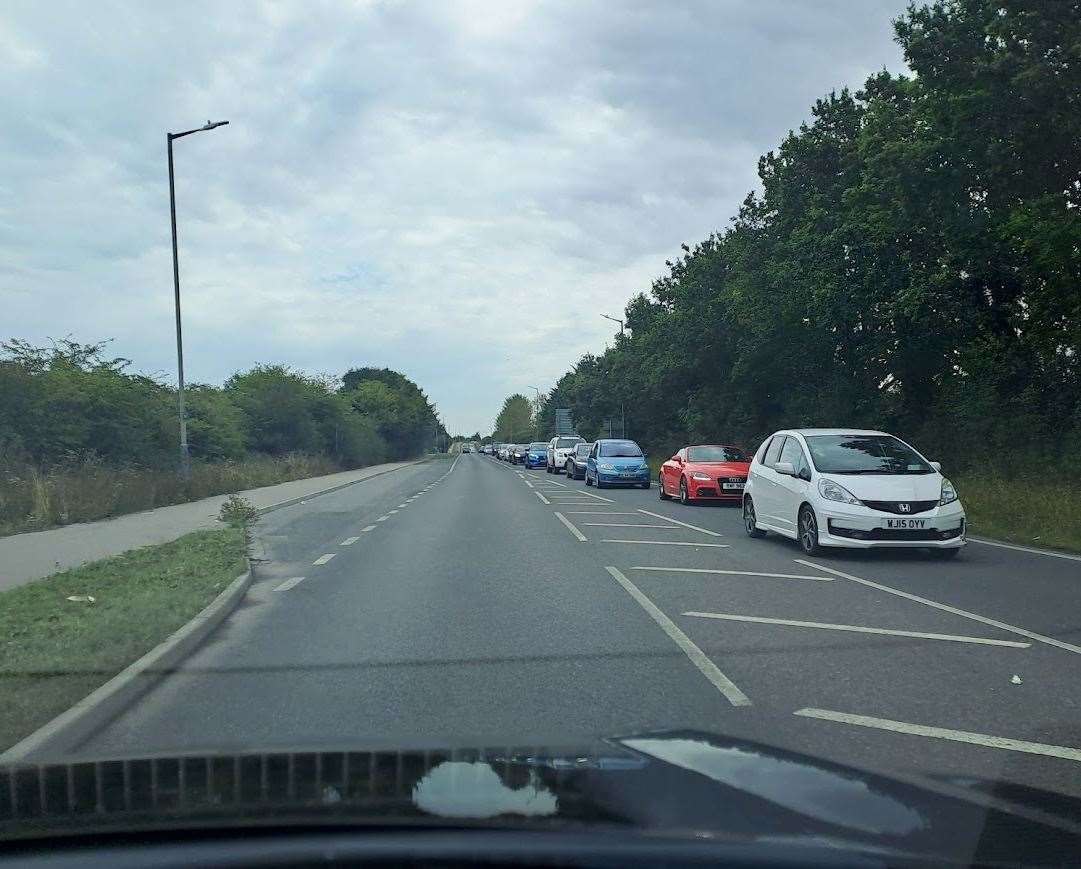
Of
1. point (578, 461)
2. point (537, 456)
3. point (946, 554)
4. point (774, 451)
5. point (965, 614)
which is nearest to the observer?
point (965, 614)

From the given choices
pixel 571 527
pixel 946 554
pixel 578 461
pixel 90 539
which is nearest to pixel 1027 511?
pixel 946 554

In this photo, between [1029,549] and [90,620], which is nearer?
[90,620]

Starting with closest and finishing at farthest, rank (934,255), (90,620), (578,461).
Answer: (90,620) → (934,255) → (578,461)

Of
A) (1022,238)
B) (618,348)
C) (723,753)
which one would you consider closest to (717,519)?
(1022,238)

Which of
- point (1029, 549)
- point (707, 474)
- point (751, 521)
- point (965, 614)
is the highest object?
point (707, 474)

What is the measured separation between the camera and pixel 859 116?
2889 cm

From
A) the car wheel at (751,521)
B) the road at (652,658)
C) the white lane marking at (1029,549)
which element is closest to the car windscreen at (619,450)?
the car wheel at (751,521)

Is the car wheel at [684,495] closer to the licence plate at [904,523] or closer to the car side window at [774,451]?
the car side window at [774,451]

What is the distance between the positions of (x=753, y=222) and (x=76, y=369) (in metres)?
23.3

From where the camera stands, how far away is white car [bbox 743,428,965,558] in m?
12.2

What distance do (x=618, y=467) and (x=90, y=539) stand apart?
766 inches

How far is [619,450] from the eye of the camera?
111ft

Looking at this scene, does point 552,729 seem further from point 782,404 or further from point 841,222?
point 782,404

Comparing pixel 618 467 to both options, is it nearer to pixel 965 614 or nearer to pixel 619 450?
pixel 619 450
